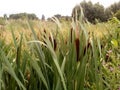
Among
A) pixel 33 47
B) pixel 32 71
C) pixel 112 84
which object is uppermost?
pixel 33 47

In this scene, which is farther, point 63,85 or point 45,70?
point 45,70

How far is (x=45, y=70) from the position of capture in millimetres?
1427

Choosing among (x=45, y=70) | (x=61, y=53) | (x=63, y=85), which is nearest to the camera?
(x=63, y=85)

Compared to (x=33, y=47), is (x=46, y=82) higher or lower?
lower

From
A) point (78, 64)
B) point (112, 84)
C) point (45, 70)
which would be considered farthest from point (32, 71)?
point (112, 84)

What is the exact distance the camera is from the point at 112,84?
1.53 meters

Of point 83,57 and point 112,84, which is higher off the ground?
point 83,57

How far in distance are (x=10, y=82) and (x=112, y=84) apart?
47 cm

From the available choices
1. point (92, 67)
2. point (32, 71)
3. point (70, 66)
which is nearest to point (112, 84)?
point (92, 67)

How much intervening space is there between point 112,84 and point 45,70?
0.33 meters

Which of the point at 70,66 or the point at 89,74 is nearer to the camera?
the point at 70,66

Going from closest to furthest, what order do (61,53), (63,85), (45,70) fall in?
(63,85) → (45,70) → (61,53)

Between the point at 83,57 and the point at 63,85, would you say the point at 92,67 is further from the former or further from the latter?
the point at 63,85

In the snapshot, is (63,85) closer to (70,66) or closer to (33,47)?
(70,66)
